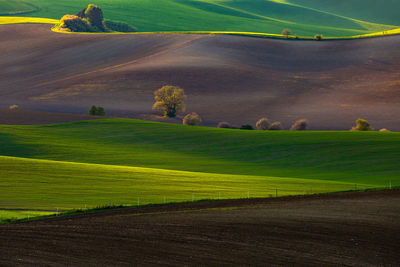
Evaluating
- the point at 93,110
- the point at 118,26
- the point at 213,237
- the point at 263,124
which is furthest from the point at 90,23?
the point at 213,237

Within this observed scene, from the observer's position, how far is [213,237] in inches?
833

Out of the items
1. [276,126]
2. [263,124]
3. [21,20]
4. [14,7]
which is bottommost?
[276,126]

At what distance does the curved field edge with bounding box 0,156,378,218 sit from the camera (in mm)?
31078

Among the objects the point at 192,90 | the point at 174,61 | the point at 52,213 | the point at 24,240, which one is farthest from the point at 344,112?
the point at 24,240

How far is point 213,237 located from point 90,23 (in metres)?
142

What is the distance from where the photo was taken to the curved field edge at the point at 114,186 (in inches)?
1224

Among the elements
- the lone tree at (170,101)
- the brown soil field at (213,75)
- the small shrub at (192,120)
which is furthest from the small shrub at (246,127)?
the lone tree at (170,101)

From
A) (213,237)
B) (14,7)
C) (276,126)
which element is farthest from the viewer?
(14,7)

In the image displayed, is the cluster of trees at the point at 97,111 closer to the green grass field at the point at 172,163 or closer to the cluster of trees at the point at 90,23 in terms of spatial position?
the green grass field at the point at 172,163

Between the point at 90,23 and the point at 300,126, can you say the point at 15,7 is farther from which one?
the point at 300,126

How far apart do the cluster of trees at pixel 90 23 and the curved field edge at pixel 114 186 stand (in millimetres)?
114864

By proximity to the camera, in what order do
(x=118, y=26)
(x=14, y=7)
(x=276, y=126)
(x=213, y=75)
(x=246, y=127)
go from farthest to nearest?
(x=14, y=7) → (x=118, y=26) → (x=213, y=75) → (x=276, y=126) → (x=246, y=127)

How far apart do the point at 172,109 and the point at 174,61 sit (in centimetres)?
2829

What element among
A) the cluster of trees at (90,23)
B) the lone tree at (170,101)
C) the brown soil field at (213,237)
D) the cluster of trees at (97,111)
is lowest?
the brown soil field at (213,237)
